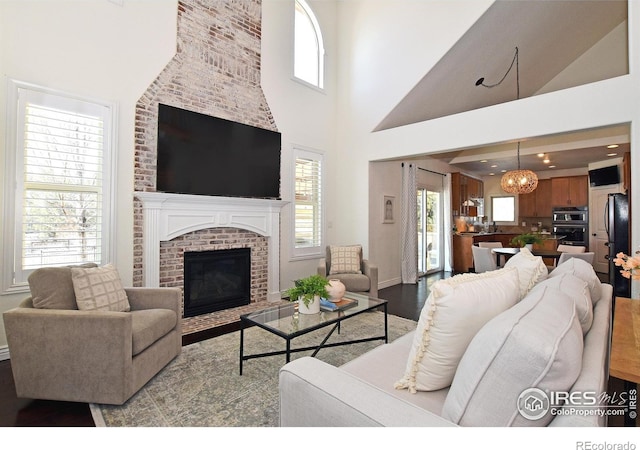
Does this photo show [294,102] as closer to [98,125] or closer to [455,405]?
[98,125]

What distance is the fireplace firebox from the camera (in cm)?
390

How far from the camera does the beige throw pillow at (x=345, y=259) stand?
4383mm

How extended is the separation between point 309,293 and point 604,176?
26.0 ft

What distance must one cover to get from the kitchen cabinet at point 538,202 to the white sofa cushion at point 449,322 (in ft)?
30.6

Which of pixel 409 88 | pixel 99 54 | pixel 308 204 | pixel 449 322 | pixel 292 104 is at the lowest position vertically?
pixel 449 322

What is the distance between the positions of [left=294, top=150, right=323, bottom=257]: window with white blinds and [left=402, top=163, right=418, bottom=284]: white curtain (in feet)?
5.61

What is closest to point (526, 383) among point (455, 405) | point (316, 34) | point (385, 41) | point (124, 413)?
point (455, 405)

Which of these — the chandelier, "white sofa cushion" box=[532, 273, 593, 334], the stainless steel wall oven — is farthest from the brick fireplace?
the stainless steel wall oven

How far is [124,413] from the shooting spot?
1.94 m

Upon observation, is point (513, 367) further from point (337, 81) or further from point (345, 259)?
point (337, 81)

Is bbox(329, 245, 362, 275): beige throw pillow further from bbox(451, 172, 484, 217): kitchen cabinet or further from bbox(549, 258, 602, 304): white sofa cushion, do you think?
bbox(451, 172, 484, 217): kitchen cabinet

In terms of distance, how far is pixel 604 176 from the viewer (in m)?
6.96

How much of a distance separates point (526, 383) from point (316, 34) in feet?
19.8

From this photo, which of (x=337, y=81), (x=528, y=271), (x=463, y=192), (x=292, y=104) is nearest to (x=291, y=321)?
(x=528, y=271)
